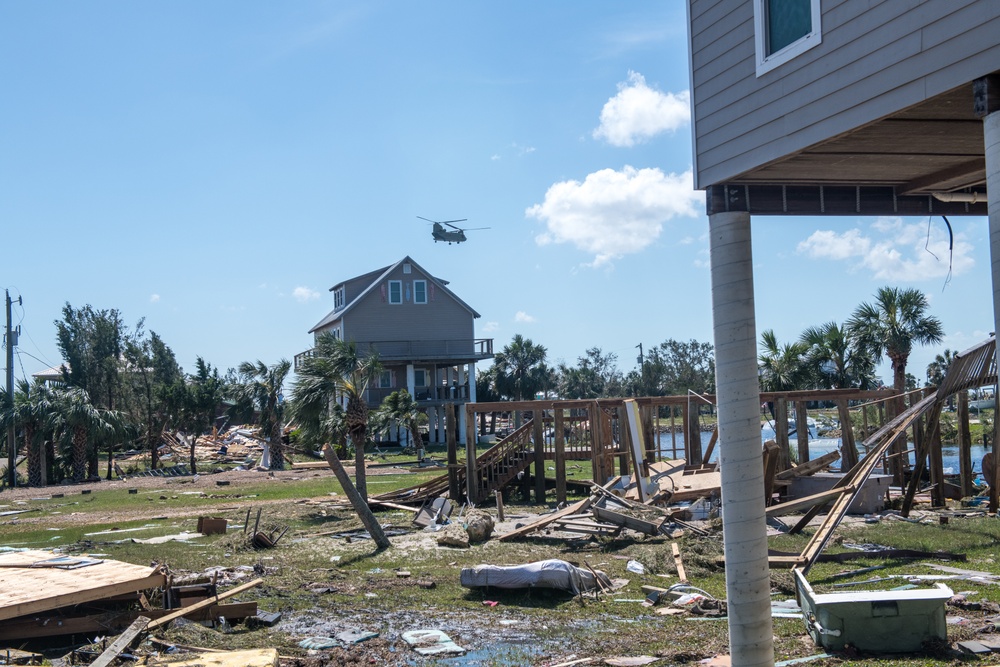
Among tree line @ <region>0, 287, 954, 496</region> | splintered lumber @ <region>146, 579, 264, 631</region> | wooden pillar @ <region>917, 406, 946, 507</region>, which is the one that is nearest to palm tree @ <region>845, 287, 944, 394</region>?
tree line @ <region>0, 287, 954, 496</region>

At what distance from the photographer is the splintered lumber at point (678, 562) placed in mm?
12264

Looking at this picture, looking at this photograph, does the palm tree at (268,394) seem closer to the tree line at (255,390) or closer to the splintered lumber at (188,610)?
the tree line at (255,390)

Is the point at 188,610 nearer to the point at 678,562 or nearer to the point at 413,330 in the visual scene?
the point at 678,562

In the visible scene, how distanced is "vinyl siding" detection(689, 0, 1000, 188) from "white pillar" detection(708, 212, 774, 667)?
3.59ft

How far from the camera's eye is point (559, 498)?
2169 centimetres

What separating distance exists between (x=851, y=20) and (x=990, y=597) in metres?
7.11

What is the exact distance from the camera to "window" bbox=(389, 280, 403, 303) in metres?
49.8

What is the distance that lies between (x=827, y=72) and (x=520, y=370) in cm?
5715

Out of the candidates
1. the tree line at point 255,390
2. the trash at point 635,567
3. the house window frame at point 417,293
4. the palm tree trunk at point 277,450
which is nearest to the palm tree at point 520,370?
the tree line at point 255,390

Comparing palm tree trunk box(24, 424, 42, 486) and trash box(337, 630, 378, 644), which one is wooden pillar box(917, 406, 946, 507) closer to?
trash box(337, 630, 378, 644)

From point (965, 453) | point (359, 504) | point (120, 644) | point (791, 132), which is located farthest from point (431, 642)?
point (965, 453)

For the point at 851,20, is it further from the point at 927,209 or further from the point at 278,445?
the point at 278,445

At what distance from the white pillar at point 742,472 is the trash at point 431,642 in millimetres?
3339

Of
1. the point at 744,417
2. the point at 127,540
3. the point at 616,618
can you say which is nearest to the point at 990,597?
the point at 616,618
